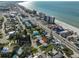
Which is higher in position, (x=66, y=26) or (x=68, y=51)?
(x=68, y=51)

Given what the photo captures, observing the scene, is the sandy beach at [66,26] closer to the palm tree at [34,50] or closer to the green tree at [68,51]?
the green tree at [68,51]

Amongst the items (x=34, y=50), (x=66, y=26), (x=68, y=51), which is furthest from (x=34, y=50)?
(x=66, y=26)

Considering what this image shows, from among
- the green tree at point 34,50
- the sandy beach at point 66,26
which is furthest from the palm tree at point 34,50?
the sandy beach at point 66,26

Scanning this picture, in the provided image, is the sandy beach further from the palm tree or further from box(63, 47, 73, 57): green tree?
the palm tree

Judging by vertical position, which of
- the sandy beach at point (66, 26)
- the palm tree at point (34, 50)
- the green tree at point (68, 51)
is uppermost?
the palm tree at point (34, 50)

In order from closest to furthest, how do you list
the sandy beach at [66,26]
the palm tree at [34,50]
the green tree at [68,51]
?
1. the green tree at [68,51]
2. the palm tree at [34,50]
3. the sandy beach at [66,26]

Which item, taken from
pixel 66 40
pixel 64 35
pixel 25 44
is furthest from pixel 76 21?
pixel 25 44

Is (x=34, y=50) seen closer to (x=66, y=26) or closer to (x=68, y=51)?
(x=68, y=51)

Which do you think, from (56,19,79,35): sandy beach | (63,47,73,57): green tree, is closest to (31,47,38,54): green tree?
(63,47,73,57): green tree

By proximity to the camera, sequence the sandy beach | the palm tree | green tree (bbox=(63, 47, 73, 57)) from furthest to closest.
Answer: the sandy beach
the palm tree
green tree (bbox=(63, 47, 73, 57))

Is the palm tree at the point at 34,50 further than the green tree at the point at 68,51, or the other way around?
the palm tree at the point at 34,50

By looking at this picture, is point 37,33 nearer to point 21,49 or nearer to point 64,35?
point 64,35

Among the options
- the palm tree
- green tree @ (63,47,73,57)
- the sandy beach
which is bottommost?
the sandy beach
